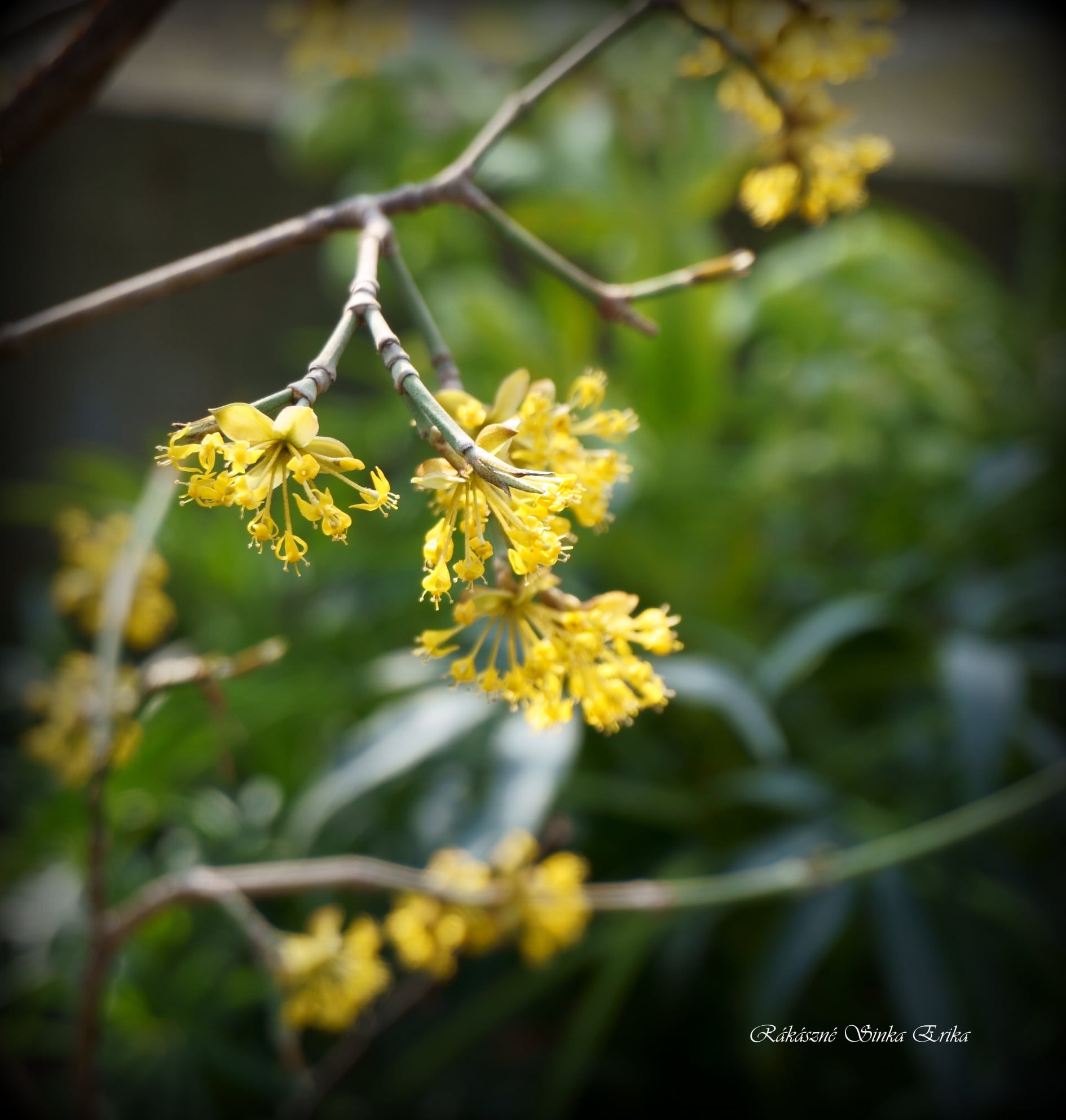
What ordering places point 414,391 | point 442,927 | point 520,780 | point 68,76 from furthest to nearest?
point 520,780
point 442,927
point 68,76
point 414,391

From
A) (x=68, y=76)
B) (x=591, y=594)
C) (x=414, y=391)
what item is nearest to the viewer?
(x=414, y=391)

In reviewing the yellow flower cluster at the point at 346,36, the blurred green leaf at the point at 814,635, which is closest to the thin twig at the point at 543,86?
the blurred green leaf at the point at 814,635

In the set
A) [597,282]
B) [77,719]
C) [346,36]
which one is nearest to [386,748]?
[77,719]

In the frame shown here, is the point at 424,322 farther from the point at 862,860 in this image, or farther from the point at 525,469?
the point at 862,860

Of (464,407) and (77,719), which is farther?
(77,719)

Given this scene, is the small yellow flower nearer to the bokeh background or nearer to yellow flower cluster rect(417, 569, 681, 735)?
the bokeh background

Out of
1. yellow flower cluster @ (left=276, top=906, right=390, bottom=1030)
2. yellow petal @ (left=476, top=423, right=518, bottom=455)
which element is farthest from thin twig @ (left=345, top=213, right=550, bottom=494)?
yellow flower cluster @ (left=276, top=906, right=390, bottom=1030)
